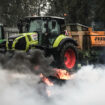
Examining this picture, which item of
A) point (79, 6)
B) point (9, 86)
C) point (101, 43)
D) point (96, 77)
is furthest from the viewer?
point (79, 6)

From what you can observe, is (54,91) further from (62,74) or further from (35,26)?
(35,26)

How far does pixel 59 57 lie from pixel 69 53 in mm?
715

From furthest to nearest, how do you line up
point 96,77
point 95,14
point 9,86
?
point 95,14 → point 96,77 → point 9,86

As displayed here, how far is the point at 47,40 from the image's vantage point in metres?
7.02

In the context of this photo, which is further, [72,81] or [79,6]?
[79,6]

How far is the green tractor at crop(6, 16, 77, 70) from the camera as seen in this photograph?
6.60 meters

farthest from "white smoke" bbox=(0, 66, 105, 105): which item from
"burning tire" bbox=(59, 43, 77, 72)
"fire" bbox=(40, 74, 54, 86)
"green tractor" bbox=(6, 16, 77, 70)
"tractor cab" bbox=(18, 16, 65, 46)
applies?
"tractor cab" bbox=(18, 16, 65, 46)

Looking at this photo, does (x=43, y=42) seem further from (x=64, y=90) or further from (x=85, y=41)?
(x=85, y=41)

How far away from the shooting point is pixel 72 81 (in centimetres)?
721

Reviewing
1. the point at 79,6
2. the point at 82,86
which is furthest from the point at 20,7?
the point at 82,86

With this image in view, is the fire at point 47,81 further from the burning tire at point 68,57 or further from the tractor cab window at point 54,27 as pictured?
the tractor cab window at point 54,27

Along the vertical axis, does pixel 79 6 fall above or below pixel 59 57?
above

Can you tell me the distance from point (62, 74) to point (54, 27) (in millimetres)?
1613

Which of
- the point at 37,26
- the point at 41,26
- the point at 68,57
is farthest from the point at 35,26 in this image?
the point at 68,57
